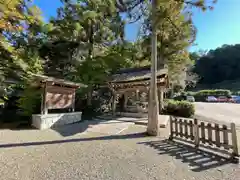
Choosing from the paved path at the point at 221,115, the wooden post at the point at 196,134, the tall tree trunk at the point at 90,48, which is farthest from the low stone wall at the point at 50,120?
the paved path at the point at 221,115

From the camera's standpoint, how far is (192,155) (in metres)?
4.59

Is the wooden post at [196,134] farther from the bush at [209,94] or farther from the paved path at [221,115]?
the bush at [209,94]

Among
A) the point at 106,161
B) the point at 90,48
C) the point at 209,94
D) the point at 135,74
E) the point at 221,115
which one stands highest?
the point at 90,48

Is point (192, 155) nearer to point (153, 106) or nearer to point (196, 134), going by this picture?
point (196, 134)

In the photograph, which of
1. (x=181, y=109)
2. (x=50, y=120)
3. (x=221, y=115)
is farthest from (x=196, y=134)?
(x=221, y=115)

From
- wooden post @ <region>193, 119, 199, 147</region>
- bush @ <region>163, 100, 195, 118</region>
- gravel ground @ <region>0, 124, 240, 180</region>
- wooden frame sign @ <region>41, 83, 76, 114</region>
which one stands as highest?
wooden frame sign @ <region>41, 83, 76, 114</region>

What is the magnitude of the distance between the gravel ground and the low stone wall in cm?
194

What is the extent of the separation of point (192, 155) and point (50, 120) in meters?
6.88

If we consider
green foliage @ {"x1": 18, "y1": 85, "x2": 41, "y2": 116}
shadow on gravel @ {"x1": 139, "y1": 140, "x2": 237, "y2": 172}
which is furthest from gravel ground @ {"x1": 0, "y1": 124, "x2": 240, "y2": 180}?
green foliage @ {"x1": 18, "y1": 85, "x2": 41, "y2": 116}

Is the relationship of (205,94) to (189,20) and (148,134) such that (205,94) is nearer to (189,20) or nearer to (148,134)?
(189,20)

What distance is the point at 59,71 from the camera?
566 inches

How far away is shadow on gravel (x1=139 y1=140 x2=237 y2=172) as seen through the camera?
13.0 feet

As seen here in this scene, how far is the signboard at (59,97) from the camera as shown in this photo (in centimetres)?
869

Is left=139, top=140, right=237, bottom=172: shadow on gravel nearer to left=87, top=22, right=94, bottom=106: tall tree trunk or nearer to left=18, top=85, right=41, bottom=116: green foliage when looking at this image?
left=18, top=85, right=41, bottom=116: green foliage
